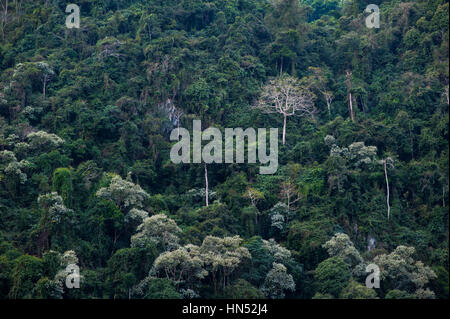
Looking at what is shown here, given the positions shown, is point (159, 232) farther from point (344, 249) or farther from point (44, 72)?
point (44, 72)

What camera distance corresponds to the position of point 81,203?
80.8 feet

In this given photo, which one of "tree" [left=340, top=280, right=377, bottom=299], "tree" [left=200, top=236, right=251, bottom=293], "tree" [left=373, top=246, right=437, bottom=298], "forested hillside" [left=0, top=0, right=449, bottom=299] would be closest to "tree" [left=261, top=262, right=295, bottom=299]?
"forested hillside" [left=0, top=0, right=449, bottom=299]

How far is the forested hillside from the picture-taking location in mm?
21391

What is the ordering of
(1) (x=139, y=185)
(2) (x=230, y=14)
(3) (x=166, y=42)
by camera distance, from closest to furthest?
(1) (x=139, y=185), (3) (x=166, y=42), (2) (x=230, y=14)


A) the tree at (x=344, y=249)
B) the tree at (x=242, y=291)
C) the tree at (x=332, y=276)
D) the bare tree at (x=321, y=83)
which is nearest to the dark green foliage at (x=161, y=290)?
the tree at (x=242, y=291)

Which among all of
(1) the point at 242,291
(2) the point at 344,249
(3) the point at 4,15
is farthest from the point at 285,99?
(3) the point at 4,15

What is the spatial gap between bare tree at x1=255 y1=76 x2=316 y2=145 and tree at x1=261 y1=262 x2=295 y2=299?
930cm

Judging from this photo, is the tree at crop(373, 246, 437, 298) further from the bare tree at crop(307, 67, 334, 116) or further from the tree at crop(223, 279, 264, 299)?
the bare tree at crop(307, 67, 334, 116)

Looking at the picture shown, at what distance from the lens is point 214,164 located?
27.1 m
